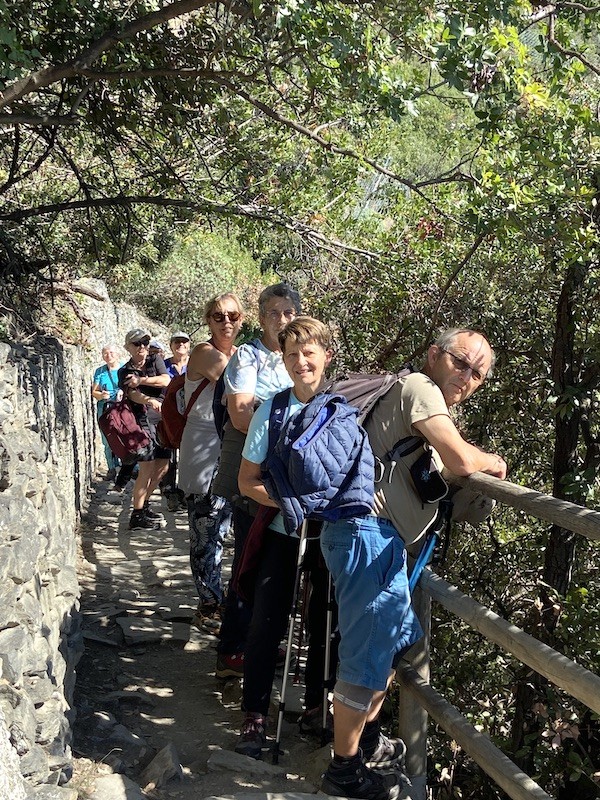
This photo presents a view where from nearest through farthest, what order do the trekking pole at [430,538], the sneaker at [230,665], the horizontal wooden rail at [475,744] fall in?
the horizontal wooden rail at [475,744] → the trekking pole at [430,538] → the sneaker at [230,665]

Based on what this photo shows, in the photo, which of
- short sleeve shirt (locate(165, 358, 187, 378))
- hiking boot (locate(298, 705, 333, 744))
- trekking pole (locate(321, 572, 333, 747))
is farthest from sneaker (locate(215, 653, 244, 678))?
short sleeve shirt (locate(165, 358, 187, 378))

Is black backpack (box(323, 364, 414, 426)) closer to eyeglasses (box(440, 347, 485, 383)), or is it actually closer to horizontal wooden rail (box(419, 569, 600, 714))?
eyeglasses (box(440, 347, 485, 383))

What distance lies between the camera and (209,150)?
791cm

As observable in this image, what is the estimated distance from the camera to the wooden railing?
2.57 m

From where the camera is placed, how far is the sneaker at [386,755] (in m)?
3.41

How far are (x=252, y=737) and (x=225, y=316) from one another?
7.03 feet

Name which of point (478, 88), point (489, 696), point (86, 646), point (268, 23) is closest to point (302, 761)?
point (489, 696)

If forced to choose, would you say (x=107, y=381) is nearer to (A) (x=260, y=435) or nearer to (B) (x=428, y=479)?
(A) (x=260, y=435)

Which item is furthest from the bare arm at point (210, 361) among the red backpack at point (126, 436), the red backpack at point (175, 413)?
the red backpack at point (126, 436)

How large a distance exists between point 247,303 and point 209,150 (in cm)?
1554

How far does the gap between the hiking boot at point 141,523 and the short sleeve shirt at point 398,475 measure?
5749mm

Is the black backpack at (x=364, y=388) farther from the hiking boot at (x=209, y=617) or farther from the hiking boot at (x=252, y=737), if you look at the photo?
the hiking boot at (x=209, y=617)

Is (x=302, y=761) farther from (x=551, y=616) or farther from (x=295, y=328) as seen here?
(x=295, y=328)

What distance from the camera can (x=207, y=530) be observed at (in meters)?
5.22
